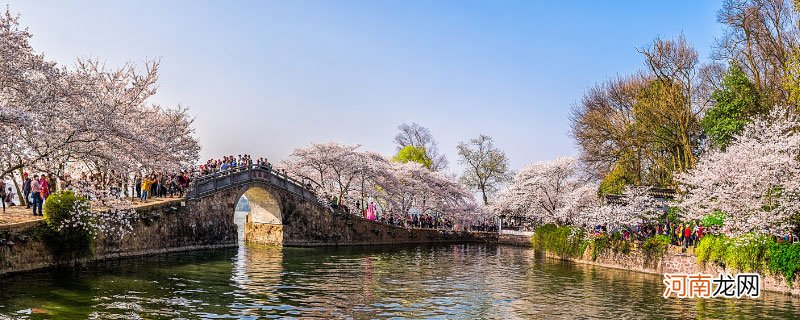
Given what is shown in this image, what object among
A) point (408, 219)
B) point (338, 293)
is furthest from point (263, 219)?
point (338, 293)

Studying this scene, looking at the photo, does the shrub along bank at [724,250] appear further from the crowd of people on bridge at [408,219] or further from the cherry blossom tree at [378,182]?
the cherry blossom tree at [378,182]

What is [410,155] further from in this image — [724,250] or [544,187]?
[724,250]

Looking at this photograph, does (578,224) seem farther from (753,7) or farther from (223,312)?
(223,312)

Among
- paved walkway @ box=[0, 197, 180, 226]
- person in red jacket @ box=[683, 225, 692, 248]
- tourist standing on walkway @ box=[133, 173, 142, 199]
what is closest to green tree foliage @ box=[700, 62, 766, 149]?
person in red jacket @ box=[683, 225, 692, 248]

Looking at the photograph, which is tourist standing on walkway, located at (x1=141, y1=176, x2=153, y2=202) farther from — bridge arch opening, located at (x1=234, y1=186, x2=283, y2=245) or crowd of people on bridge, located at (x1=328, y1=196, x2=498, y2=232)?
crowd of people on bridge, located at (x1=328, y1=196, x2=498, y2=232)

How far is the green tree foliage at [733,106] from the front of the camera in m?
44.2

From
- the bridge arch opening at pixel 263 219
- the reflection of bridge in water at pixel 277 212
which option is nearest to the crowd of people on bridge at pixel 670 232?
the reflection of bridge in water at pixel 277 212

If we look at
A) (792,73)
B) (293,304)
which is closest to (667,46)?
(792,73)

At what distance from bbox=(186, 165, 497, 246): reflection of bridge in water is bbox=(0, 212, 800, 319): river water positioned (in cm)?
674

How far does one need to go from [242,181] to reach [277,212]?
16.4ft

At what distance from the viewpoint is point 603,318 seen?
22.3 m

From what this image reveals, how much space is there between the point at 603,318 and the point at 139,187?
2893cm

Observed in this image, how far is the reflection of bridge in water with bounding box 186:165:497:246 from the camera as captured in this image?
45.3 m

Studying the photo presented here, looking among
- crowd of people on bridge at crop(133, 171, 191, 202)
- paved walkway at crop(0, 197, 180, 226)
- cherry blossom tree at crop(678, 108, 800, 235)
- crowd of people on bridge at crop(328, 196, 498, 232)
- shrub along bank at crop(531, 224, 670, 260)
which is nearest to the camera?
paved walkway at crop(0, 197, 180, 226)
